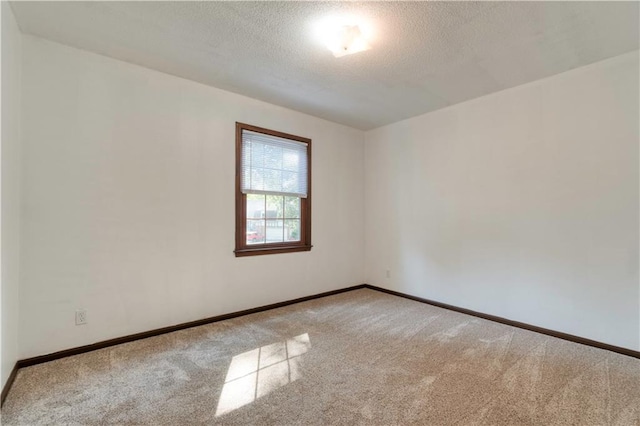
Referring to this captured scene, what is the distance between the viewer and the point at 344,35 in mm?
2279

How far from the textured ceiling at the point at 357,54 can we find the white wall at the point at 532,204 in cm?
33

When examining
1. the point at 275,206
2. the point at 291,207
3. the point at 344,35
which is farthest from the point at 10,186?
the point at 291,207

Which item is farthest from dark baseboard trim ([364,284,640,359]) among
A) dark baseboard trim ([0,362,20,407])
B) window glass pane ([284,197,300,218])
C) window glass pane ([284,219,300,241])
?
dark baseboard trim ([0,362,20,407])

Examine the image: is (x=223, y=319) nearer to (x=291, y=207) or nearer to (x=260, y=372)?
(x=260, y=372)

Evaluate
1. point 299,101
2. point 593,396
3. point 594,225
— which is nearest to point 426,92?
point 299,101

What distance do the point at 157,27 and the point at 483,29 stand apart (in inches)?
95.4

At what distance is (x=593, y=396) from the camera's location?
2.03m

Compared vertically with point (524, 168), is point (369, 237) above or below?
below

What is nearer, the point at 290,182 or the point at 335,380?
the point at 335,380

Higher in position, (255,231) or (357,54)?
(357,54)

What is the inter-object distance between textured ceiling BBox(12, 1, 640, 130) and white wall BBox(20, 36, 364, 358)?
0.30 m

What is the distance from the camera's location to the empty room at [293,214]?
6.75 feet

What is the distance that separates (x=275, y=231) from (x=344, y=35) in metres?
2.46

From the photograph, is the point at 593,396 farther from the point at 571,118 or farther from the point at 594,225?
the point at 571,118
